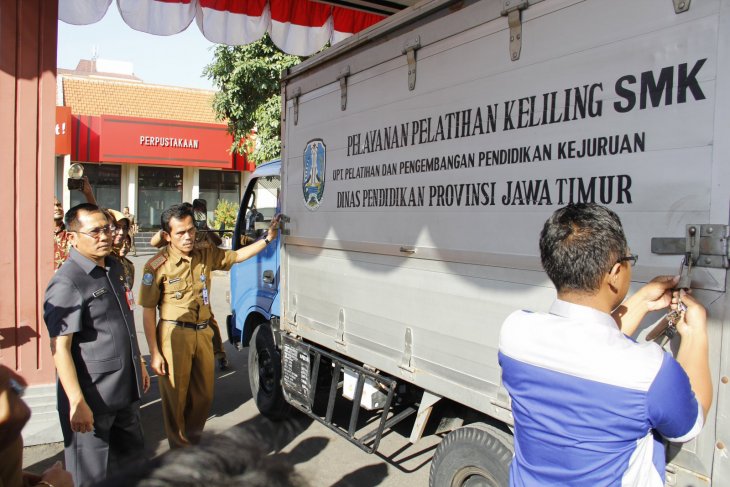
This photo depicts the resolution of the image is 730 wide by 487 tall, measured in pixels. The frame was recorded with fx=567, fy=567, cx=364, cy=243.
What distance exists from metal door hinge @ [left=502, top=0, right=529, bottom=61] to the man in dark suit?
2277mm

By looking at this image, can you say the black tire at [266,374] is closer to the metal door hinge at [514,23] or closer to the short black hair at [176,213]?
the short black hair at [176,213]

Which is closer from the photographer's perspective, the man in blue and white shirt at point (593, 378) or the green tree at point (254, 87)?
the man in blue and white shirt at point (593, 378)

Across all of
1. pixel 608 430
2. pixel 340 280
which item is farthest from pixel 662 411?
pixel 340 280

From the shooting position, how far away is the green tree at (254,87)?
41.3 feet

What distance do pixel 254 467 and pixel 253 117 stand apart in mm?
13235

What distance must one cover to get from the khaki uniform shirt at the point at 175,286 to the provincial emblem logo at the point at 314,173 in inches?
35.8

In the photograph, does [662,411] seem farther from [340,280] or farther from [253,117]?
[253,117]

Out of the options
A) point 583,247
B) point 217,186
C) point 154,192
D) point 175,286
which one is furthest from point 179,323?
point 217,186

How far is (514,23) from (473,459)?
79.5 inches

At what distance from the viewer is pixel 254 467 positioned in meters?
1.04

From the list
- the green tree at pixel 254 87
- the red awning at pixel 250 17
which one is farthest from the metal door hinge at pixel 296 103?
the green tree at pixel 254 87

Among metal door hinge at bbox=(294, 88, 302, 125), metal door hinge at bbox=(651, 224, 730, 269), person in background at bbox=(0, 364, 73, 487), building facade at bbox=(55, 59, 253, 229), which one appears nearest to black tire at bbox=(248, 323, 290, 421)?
metal door hinge at bbox=(294, 88, 302, 125)

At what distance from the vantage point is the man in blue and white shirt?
4.69 ft

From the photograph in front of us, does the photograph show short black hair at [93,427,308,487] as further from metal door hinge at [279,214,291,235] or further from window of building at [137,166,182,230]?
window of building at [137,166,182,230]
